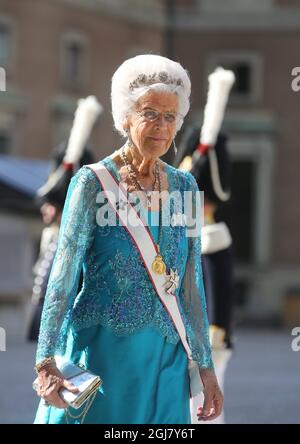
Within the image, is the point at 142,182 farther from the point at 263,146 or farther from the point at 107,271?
the point at 263,146

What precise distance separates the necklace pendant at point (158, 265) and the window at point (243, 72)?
27732 millimetres

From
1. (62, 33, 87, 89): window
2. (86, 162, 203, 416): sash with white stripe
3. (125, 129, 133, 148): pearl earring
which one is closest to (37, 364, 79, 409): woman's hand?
(86, 162, 203, 416): sash with white stripe

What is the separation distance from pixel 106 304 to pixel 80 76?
83.1 ft

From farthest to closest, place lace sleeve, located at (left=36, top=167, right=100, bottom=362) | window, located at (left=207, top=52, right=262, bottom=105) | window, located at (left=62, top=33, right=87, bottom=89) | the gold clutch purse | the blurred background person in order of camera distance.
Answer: window, located at (left=207, top=52, right=262, bottom=105) < window, located at (left=62, top=33, right=87, bottom=89) < the blurred background person < lace sleeve, located at (left=36, top=167, right=100, bottom=362) < the gold clutch purse

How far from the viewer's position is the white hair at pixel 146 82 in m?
4.99

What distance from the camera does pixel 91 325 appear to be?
16.1ft

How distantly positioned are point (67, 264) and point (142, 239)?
27 cm

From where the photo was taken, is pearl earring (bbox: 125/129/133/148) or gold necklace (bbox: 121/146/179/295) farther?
pearl earring (bbox: 125/129/133/148)

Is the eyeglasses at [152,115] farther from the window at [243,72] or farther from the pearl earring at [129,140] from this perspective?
the window at [243,72]

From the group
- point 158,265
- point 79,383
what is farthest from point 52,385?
point 158,265

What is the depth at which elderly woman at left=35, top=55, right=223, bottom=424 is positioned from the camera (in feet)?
16.0

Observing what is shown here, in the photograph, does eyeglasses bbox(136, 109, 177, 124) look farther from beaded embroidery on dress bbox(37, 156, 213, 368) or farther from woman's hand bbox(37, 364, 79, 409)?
woman's hand bbox(37, 364, 79, 409)

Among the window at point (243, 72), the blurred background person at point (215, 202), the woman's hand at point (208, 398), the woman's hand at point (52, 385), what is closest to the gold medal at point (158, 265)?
the woman's hand at point (208, 398)

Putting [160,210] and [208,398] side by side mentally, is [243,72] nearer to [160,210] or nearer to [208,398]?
[160,210]
